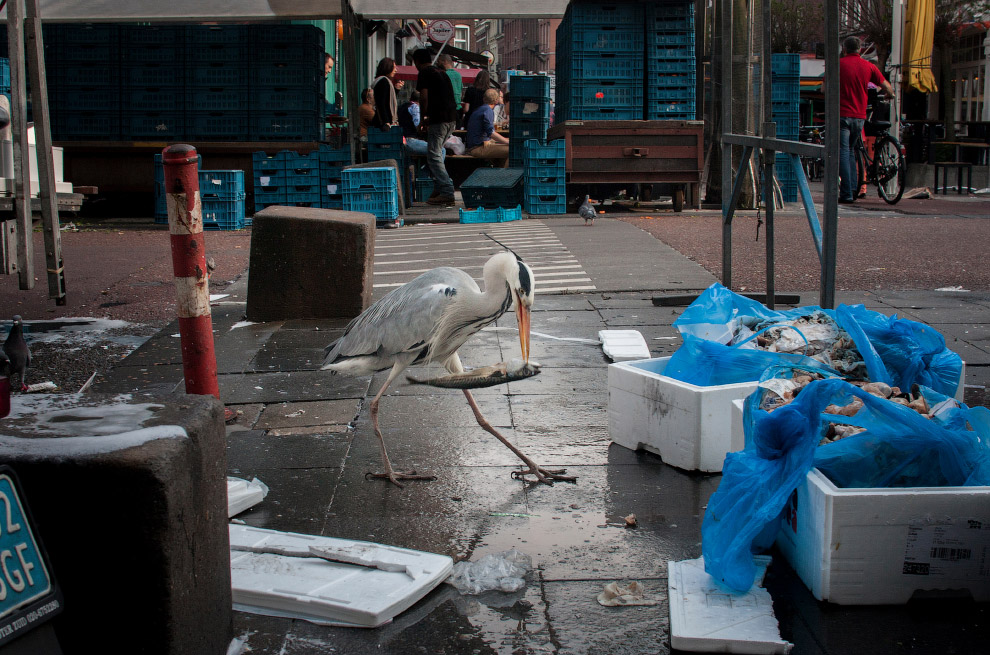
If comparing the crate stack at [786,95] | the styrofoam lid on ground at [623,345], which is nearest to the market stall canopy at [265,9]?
the crate stack at [786,95]

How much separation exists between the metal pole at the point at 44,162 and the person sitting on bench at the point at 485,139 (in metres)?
9.89

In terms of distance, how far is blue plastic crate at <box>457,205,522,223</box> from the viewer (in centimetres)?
1393

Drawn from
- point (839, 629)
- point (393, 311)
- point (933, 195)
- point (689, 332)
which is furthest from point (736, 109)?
point (839, 629)

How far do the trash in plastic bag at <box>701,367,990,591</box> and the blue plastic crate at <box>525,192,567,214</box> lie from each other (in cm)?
1201

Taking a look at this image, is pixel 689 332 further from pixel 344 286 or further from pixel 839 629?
pixel 344 286

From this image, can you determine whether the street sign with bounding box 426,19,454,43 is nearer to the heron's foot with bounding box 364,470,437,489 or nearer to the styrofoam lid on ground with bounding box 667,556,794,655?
the heron's foot with bounding box 364,470,437,489

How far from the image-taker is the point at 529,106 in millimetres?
16938

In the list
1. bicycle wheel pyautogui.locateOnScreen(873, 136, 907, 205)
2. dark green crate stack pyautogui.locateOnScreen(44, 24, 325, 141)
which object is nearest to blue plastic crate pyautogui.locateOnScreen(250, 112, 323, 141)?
dark green crate stack pyautogui.locateOnScreen(44, 24, 325, 141)

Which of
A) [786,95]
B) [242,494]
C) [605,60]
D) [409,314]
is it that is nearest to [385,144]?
[605,60]

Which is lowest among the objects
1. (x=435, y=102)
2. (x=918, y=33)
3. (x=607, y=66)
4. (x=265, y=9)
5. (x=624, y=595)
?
(x=624, y=595)

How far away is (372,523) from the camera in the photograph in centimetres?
348

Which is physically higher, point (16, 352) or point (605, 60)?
point (605, 60)

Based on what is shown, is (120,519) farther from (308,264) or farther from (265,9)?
(265,9)

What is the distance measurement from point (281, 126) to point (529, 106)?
4.67m
